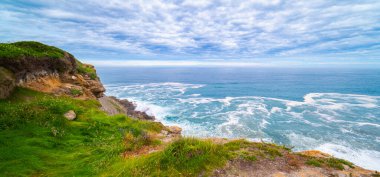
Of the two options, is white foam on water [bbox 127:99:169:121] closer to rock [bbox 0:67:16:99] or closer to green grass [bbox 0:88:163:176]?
rock [bbox 0:67:16:99]

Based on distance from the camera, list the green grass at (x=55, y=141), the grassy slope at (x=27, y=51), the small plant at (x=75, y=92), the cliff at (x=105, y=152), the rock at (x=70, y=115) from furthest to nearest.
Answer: the small plant at (x=75, y=92) < the grassy slope at (x=27, y=51) < the rock at (x=70, y=115) < the cliff at (x=105, y=152) < the green grass at (x=55, y=141)

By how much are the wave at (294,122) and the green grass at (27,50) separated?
18.8m

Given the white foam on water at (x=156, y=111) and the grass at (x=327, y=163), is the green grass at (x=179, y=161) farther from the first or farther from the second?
the white foam on water at (x=156, y=111)

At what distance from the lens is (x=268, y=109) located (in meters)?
39.9

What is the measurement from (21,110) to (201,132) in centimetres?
2200

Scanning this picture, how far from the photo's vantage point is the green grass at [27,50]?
39.3ft

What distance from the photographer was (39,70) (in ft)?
48.9

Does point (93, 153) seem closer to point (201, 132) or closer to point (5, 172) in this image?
point (5, 172)

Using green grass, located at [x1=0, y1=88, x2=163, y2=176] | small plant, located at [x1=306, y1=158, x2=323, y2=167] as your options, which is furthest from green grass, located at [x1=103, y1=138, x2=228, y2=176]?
small plant, located at [x1=306, y1=158, x2=323, y2=167]

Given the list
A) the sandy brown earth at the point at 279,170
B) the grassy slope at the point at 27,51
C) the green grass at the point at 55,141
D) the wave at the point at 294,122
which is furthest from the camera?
the wave at the point at 294,122

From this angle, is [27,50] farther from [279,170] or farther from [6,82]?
[279,170]

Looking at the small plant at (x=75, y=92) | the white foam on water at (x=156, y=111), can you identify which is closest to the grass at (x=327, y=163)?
the small plant at (x=75, y=92)

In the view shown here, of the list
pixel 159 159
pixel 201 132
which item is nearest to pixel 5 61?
pixel 159 159

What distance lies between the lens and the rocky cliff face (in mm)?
11656
